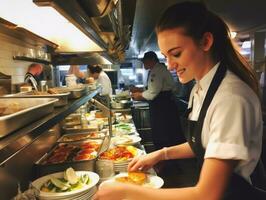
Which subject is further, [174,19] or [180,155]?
[180,155]

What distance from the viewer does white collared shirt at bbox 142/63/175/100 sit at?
547 centimetres

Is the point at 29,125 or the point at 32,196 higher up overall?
the point at 29,125

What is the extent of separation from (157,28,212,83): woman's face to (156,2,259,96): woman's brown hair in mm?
25

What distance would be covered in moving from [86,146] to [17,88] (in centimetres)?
79

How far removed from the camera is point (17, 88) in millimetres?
2502

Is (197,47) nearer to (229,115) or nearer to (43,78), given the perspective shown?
(229,115)

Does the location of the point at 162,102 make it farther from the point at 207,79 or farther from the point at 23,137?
the point at 23,137

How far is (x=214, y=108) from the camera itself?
3.67 ft

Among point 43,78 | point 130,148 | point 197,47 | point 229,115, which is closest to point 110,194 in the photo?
point 229,115

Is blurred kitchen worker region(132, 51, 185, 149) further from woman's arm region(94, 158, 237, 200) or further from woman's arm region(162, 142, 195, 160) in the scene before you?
woman's arm region(94, 158, 237, 200)

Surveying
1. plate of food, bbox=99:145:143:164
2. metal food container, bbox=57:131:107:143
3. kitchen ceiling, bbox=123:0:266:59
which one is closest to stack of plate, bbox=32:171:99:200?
plate of food, bbox=99:145:143:164

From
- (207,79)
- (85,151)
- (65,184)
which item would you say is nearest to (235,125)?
(207,79)

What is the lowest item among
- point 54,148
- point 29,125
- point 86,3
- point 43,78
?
point 54,148

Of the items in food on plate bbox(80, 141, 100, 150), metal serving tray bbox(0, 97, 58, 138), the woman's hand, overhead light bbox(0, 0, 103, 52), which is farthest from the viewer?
food on plate bbox(80, 141, 100, 150)
